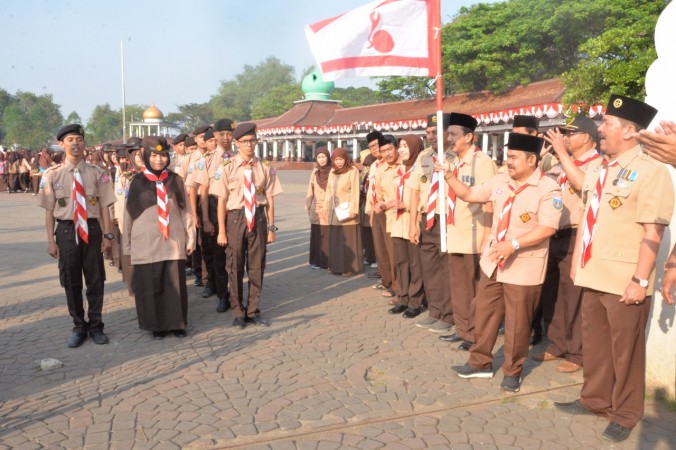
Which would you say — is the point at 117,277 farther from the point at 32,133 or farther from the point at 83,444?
the point at 32,133

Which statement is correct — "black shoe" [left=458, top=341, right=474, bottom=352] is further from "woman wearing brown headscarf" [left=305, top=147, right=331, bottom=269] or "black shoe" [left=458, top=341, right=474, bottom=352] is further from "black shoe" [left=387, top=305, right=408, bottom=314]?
"woman wearing brown headscarf" [left=305, top=147, right=331, bottom=269]

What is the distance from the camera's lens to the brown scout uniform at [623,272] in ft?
11.4

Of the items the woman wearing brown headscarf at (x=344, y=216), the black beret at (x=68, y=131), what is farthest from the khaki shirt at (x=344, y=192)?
the black beret at (x=68, y=131)

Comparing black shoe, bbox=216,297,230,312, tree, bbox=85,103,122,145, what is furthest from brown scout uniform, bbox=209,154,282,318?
tree, bbox=85,103,122,145

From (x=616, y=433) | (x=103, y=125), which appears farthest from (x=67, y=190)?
(x=103, y=125)

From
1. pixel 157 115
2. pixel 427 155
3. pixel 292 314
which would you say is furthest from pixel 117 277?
pixel 157 115

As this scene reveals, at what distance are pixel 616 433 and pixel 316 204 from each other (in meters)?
6.14

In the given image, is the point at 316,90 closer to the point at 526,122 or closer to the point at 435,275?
the point at 435,275

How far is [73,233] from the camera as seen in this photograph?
Result: 17.6 feet

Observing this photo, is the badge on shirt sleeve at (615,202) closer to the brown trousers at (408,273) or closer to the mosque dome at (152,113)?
the brown trousers at (408,273)

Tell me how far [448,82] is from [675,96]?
3310cm

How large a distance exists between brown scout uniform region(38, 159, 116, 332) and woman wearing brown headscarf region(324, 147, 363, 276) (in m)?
3.78

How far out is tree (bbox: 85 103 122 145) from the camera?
97562 millimetres

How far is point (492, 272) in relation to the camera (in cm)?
439
